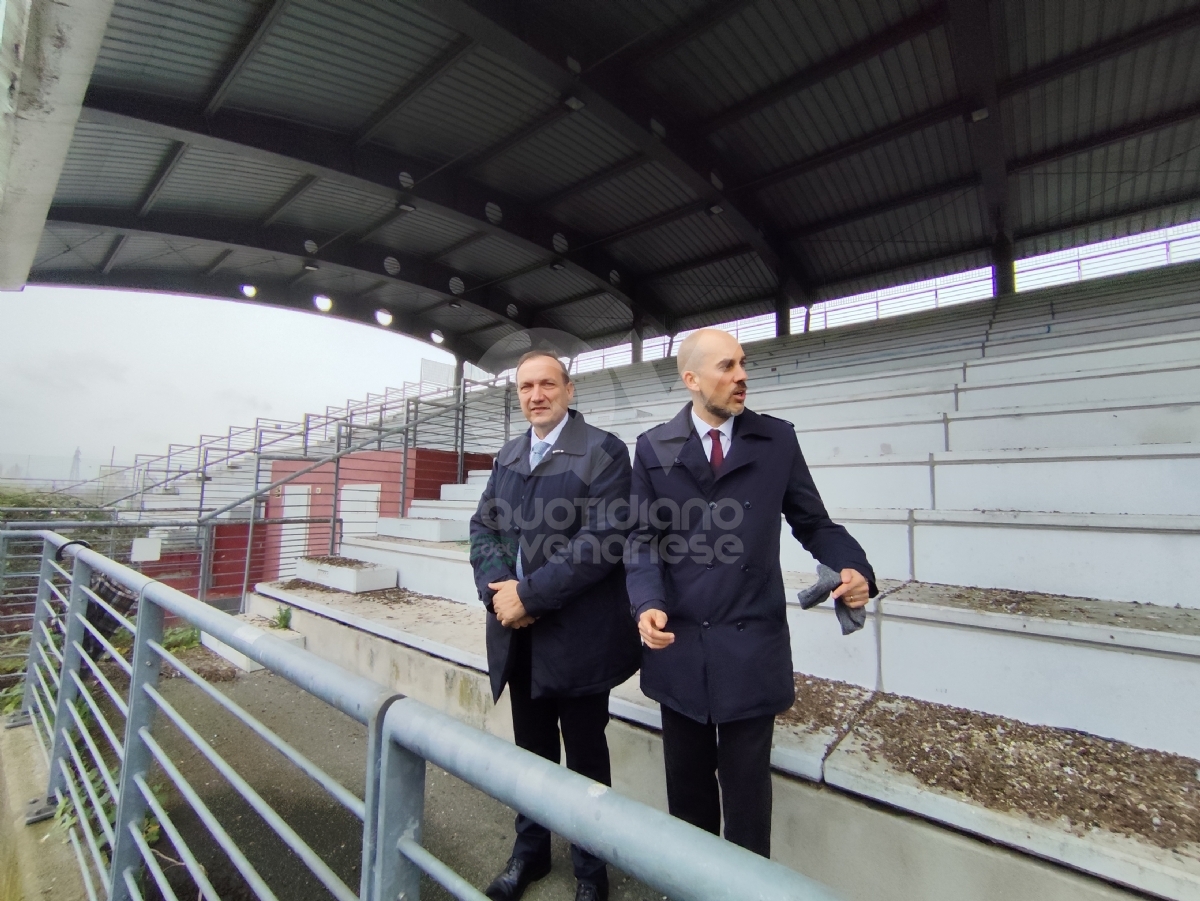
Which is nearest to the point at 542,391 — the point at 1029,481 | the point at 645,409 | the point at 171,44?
the point at 1029,481

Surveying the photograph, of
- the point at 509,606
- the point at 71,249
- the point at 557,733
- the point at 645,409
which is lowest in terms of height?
the point at 557,733

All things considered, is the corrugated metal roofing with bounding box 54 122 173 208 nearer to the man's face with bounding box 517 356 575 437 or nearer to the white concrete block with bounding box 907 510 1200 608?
the man's face with bounding box 517 356 575 437

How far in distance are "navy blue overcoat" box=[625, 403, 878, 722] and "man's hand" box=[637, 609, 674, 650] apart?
0.10ft

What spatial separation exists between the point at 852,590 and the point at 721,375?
0.59 metres

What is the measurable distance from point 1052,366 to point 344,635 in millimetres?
5338

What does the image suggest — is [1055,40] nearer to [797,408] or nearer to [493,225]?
[797,408]

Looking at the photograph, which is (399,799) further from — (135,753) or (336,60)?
(336,60)

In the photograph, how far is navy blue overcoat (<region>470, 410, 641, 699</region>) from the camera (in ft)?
4.76

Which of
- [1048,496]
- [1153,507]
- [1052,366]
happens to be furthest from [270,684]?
[1052,366]

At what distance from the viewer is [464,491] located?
568 centimetres

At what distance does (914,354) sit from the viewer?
6.61 meters

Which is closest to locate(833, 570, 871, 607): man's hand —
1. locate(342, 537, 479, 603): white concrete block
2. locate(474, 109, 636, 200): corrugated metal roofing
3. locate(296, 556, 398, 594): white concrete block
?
locate(342, 537, 479, 603): white concrete block

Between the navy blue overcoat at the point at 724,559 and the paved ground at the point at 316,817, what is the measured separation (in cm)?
91

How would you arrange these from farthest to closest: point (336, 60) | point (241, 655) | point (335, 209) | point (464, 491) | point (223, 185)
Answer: point (335, 209)
point (223, 185)
point (336, 60)
point (464, 491)
point (241, 655)
